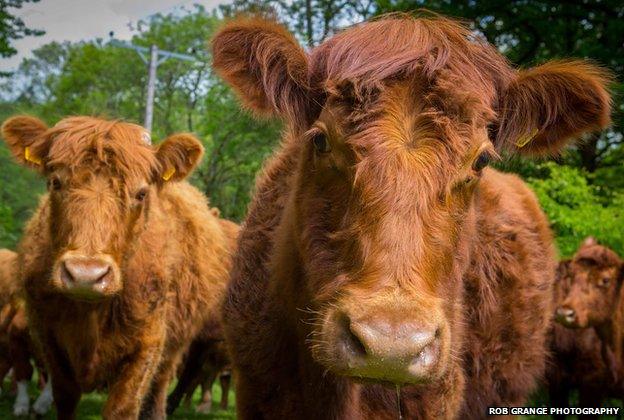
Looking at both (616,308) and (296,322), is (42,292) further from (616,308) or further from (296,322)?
(616,308)

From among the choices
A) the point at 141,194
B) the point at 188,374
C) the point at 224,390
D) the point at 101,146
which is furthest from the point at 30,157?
the point at 224,390

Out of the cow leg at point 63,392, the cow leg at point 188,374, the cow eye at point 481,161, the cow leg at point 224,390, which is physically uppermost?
the cow eye at point 481,161

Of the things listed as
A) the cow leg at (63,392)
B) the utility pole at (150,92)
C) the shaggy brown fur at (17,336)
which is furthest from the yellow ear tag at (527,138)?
A: the utility pole at (150,92)

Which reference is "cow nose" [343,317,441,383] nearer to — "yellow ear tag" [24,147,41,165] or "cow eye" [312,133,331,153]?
"cow eye" [312,133,331,153]

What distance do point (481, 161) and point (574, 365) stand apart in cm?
833

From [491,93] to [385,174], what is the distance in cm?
88

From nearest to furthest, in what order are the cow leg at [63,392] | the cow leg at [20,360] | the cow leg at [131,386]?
the cow leg at [131,386], the cow leg at [63,392], the cow leg at [20,360]

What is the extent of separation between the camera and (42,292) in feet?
20.1

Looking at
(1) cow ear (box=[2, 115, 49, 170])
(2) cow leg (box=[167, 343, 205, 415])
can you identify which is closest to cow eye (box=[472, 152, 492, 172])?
(1) cow ear (box=[2, 115, 49, 170])

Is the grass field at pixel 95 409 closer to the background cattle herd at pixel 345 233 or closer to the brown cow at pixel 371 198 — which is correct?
the background cattle herd at pixel 345 233

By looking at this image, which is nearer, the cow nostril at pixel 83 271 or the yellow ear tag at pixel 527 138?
the yellow ear tag at pixel 527 138

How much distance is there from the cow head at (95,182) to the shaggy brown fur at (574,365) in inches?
231

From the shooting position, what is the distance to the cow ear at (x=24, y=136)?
634cm

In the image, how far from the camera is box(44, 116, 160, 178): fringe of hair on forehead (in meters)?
5.85
